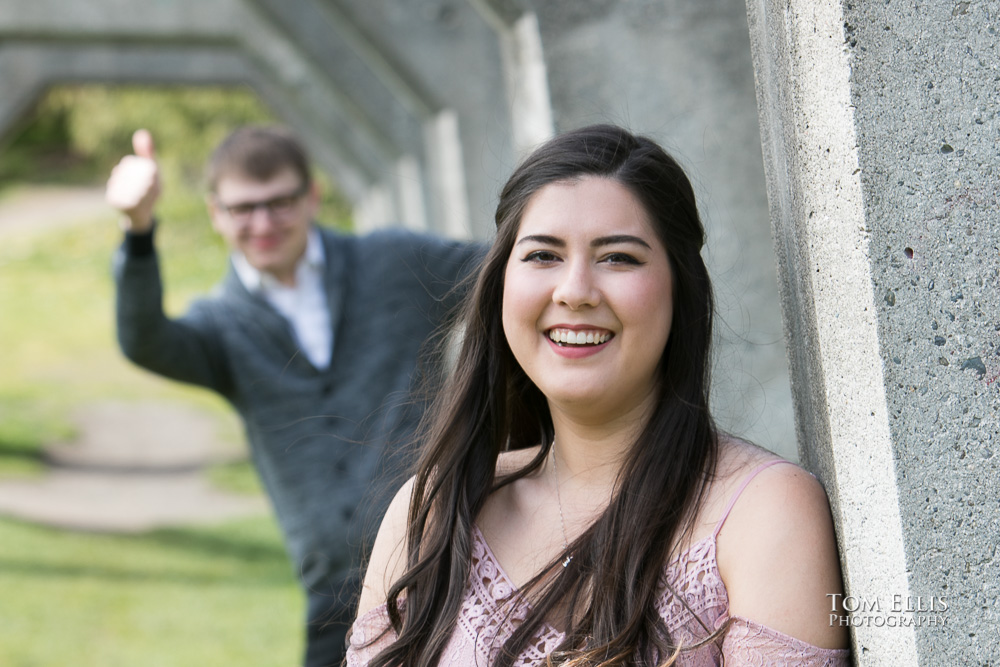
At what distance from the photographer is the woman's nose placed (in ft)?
6.17

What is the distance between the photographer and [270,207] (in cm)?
379

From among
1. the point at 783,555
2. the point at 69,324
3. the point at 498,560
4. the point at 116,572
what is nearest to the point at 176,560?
the point at 116,572

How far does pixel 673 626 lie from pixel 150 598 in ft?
26.6

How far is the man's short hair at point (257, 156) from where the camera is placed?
3.82m

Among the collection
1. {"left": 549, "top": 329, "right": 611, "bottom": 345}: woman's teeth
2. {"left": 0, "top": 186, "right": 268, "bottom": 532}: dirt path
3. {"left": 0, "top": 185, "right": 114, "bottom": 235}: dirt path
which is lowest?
{"left": 0, "top": 186, "right": 268, "bottom": 532}: dirt path

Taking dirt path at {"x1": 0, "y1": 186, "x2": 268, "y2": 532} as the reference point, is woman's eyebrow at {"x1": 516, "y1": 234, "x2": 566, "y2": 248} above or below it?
above

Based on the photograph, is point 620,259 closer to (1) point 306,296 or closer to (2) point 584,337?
(2) point 584,337

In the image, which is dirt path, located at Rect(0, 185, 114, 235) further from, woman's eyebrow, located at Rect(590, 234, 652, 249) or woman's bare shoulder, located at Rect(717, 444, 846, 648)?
woman's bare shoulder, located at Rect(717, 444, 846, 648)

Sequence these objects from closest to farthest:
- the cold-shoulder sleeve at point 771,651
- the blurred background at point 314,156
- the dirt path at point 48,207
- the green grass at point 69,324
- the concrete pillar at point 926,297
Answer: the concrete pillar at point 926,297
the cold-shoulder sleeve at point 771,651
the blurred background at point 314,156
the green grass at point 69,324
the dirt path at point 48,207

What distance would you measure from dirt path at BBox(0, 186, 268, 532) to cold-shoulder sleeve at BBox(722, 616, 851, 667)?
10.6m

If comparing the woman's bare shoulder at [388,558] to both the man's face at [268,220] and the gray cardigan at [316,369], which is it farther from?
the man's face at [268,220]

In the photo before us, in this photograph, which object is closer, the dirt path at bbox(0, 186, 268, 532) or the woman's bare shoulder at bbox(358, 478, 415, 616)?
the woman's bare shoulder at bbox(358, 478, 415, 616)

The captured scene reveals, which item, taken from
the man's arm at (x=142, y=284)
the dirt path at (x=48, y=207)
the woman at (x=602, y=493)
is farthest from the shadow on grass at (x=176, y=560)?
the dirt path at (x=48, y=207)

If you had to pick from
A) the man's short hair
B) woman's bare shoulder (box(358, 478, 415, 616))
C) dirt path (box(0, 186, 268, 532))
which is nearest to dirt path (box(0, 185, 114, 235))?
dirt path (box(0, 186, 268, 532))
